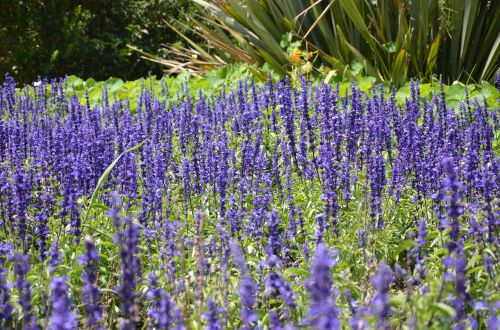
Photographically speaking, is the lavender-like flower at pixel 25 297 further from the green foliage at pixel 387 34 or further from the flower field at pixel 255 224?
the green foliage at pixel 387 34

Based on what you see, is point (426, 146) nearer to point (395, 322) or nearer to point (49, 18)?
point (395, 322)

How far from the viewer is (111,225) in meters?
4.71

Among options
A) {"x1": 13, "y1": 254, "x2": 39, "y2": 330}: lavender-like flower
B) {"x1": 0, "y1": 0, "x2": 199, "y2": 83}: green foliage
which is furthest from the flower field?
{"x1": 0, "y1": 0, "x2": 199, "y2": 83}: green foliage

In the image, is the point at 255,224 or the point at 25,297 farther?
the point at 255,224

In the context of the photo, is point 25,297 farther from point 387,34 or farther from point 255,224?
point 387,34

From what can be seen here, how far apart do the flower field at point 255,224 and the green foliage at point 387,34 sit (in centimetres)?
201

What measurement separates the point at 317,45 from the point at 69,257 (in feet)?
21.4

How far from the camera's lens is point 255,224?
4277mm

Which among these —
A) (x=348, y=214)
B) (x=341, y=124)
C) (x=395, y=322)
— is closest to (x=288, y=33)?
(x=341, y=124)

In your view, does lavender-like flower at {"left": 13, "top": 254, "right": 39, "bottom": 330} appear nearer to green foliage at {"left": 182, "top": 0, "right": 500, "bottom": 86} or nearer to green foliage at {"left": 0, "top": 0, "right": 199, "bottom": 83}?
green foliage at {"left": 182, "top": 0, "right": 500, "bottom": 86}

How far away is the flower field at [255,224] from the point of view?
2943 millimetres

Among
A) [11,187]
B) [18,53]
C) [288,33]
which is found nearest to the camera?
[11,187]

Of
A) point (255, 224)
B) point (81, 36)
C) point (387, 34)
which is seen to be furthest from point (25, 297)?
point (81, 36)

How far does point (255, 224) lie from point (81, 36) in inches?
488
